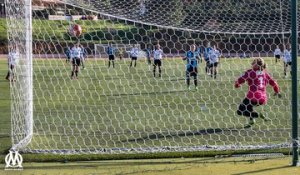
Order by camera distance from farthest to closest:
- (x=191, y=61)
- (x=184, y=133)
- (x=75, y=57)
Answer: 1. (x=75, y=57)
2. (x=191, y=61)
3. (x=184, y=133)

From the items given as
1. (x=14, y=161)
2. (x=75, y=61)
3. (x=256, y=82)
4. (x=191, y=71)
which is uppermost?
(x=75, y=61)

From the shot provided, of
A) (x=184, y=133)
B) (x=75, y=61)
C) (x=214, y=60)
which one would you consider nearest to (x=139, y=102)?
(x=184, y=133)

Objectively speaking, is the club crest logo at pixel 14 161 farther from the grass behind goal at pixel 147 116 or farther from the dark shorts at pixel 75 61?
the dark shorts at pixel 75 61

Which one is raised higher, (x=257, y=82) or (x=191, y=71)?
(x=191, y=71)

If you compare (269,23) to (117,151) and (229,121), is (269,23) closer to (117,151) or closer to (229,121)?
(229,121)

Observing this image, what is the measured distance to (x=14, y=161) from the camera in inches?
266

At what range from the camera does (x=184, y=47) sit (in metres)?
20.5

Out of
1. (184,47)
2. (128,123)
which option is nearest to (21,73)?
(128,123)

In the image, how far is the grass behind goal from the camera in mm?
8414

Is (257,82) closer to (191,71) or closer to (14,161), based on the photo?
(14,161)

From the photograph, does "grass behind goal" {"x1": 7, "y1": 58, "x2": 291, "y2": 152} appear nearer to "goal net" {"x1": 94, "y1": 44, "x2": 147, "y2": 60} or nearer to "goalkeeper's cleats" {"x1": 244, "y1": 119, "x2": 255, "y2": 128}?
"goalkeeper's cleats" {"x1": 244, "y1": 119, "x2": 255, "y2": 128}

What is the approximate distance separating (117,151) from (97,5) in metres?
Result: 2.96

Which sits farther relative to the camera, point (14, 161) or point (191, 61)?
point (191, 61)

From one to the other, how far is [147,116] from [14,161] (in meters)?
4.56
